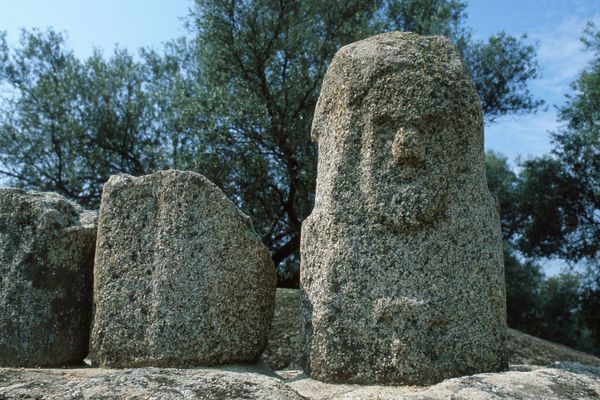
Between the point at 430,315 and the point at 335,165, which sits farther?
the point at 335,165

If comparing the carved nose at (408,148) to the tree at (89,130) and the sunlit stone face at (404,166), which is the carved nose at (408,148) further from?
the tree at (89,130)

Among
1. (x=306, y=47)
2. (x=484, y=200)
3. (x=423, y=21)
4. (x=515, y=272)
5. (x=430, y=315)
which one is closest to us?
(x=430, y=315)

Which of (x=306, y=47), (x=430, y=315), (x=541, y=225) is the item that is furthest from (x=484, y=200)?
(x=541, y=225)

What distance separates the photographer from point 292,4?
15.5 m

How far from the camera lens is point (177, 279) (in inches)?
199

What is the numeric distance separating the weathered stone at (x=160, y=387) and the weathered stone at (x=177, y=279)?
1149 mm

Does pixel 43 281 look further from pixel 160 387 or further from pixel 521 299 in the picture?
pixel 521 299

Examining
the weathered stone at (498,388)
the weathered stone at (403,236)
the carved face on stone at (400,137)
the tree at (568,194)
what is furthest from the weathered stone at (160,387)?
the tree at (568,194)

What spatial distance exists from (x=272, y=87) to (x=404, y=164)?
11217 mm

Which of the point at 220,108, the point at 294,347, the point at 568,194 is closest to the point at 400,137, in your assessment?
the point at 294,347

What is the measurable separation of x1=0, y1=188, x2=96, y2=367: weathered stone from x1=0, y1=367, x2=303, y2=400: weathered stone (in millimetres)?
1605

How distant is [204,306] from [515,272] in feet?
61.3

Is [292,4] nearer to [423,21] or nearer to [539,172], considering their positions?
[423,21]

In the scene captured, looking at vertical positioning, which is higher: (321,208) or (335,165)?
(335,165)
